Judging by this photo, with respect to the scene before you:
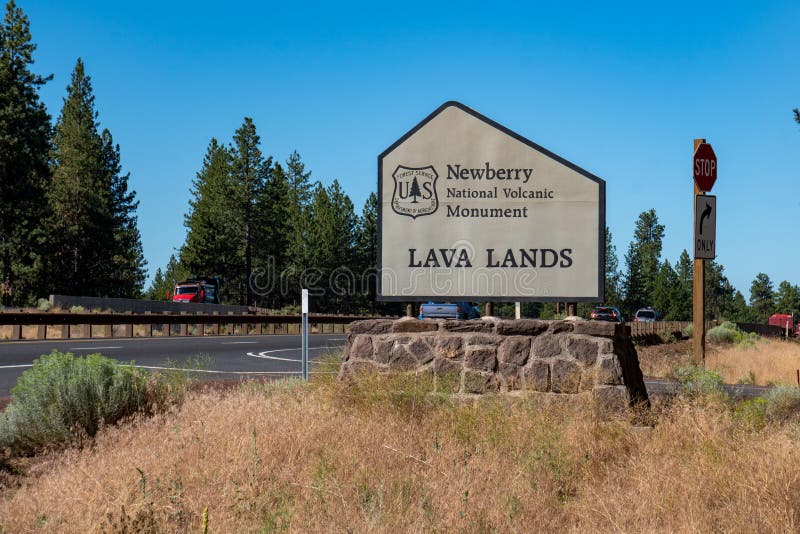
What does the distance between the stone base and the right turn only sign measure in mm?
2528

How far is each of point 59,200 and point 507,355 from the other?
221ft

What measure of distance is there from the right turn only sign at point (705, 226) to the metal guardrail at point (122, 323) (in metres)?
21.4

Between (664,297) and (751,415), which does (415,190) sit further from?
(664,297)

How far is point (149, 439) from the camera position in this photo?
7.30 meters

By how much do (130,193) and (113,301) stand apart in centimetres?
3336

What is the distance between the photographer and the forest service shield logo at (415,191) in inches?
403

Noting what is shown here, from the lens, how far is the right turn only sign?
11.3 meters

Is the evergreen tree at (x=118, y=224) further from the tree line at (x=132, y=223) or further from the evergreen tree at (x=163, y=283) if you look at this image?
the evergreen tree at (x=163, y=283)

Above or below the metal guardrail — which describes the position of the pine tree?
above

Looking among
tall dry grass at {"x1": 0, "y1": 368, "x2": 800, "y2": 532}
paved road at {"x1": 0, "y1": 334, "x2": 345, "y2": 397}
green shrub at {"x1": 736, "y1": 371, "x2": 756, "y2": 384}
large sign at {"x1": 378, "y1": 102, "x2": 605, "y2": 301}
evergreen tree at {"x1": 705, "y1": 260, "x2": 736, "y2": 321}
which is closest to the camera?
tall dry grass at {"x1": 0, "y1": 368, "x2": 800, "y2": 532}

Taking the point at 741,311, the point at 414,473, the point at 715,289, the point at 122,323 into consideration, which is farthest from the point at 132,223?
the point at 741,311

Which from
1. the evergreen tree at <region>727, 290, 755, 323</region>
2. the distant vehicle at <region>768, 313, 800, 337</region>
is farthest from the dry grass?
the evergreen tree at <region>727, 290, 755, 323</region>

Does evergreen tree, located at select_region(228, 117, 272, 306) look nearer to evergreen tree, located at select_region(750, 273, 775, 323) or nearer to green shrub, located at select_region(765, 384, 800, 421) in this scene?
green shrub, located at select_region(765, 384, 800, 421)

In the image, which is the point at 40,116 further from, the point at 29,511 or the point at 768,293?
the point at 768,293
